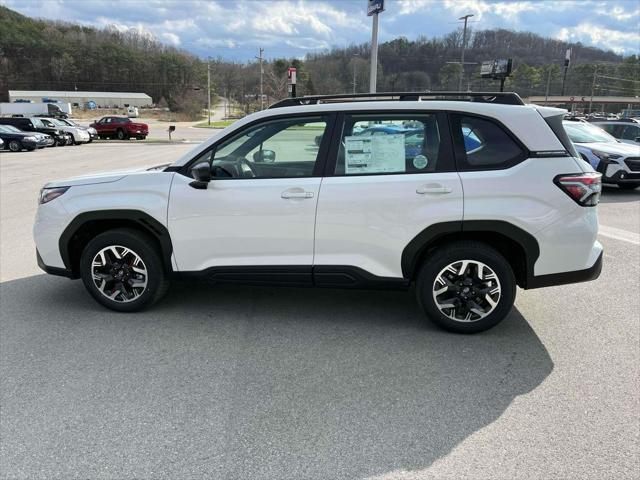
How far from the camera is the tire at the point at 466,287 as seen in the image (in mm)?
3861

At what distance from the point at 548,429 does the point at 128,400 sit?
99.6 inches

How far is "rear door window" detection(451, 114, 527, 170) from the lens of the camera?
150 inches

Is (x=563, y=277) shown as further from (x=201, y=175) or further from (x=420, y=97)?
(x=201, y=175)

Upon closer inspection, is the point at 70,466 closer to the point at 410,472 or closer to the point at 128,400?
the point at 128,400

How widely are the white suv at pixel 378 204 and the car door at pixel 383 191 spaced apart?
0.01 meters

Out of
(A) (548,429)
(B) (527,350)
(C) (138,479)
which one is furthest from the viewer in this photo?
(B) (527,350)

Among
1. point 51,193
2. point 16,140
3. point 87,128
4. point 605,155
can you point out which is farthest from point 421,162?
point 87,128

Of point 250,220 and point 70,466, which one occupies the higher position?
point 250,220

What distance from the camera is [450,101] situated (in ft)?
13.0

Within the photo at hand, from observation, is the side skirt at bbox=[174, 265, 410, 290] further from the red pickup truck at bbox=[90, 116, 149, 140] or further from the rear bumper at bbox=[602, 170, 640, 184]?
the red pickup truck at bbox=[90, 116, 149, 140]

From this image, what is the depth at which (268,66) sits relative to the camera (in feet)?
391

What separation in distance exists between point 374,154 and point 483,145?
0.85m

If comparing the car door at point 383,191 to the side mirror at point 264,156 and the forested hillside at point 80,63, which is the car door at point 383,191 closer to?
the side mirror at point 264,156

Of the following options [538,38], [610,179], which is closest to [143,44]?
[538,38]
